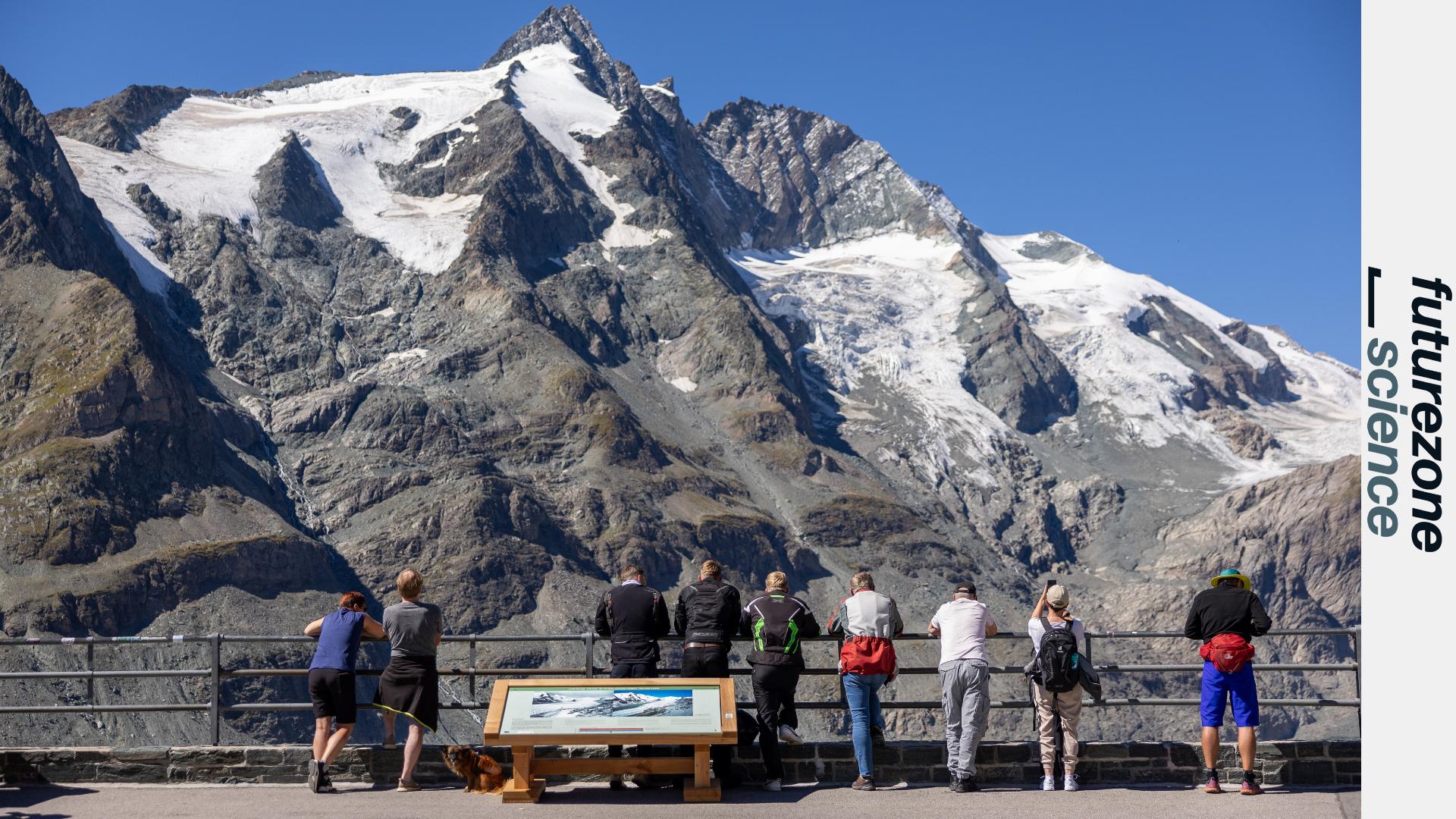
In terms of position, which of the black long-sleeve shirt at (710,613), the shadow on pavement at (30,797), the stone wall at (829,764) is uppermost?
the black long-sleeve shirt at (710,613)

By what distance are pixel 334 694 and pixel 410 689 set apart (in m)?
0.85

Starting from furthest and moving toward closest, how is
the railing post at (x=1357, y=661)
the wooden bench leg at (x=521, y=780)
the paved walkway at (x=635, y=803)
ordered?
1. the railing post at (x=1357, y=661)
2. the wooden bench leg at (x=521, y=780)
3. the paved walkway at (x=635, y=803)

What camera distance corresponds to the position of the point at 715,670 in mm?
17062

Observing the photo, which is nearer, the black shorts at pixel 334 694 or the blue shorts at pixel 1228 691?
the blue shorts at pixel 1228 691

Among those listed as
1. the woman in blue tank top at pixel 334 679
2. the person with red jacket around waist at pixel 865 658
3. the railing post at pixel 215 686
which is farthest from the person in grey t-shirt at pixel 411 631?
the person with red jacket around waist at pixel 865 658

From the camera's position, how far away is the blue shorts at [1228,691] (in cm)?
1633

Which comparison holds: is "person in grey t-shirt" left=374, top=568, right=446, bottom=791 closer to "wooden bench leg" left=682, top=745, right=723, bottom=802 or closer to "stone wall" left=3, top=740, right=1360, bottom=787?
"stone wall" left=3, top=740, right=1360, bottom=787

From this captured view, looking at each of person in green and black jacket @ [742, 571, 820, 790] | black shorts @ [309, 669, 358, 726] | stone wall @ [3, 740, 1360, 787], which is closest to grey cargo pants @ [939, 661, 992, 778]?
stone wall @ [3, 740, 1360, 787]

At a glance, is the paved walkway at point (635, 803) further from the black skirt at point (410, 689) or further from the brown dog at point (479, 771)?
the black skirt at point (410, 689)

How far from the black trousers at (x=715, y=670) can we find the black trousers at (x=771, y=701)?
40cm

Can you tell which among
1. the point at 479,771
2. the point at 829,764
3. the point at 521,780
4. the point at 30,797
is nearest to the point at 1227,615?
the point at 829,764

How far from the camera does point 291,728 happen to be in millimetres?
125438

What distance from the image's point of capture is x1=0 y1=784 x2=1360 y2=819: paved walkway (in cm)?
1571

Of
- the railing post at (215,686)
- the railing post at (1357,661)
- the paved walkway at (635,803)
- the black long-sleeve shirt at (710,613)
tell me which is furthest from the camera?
the railing post at (215,686)
